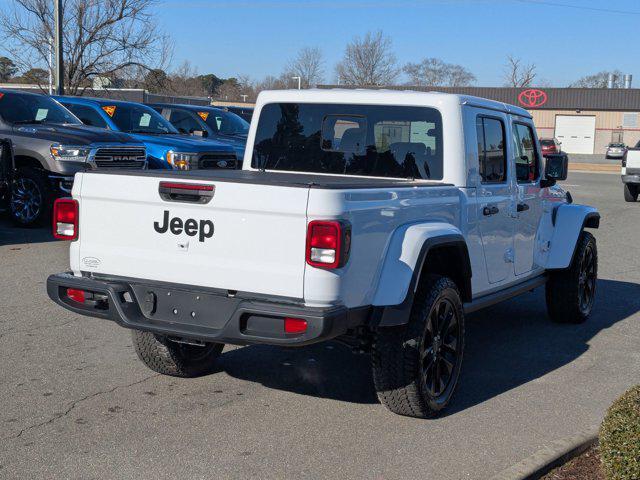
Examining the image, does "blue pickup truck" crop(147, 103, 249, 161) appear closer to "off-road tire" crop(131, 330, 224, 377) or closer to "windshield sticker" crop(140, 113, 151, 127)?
Answer: "windshield sticker" crop(140, 113, 151, 127)

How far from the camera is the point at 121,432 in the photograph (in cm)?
464

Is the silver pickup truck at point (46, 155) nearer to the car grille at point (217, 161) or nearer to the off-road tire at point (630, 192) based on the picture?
the car grille at point (217, 161)

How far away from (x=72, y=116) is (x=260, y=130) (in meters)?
8.11

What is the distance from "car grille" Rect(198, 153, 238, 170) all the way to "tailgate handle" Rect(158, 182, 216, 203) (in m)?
9.19

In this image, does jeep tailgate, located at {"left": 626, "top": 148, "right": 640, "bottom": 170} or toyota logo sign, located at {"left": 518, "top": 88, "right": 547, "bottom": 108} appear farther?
toyota logo sign, located at {"left": 518, "top": 88, "right": 547, "bottom": 108}

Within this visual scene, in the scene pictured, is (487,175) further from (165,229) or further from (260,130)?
(165,229)

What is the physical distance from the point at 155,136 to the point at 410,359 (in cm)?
1065

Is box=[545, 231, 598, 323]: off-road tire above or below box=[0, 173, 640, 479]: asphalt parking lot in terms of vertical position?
above

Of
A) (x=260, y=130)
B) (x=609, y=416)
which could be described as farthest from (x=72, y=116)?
(x=609, y=416)

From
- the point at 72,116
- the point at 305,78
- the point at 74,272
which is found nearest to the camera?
the point at 74,272

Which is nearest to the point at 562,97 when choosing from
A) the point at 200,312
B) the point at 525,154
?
the point at 525,154

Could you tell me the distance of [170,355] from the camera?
550 cm

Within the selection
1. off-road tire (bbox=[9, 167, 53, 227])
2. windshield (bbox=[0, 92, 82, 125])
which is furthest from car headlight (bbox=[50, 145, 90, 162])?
windshield (bbox=[0, 92, 82, 125])

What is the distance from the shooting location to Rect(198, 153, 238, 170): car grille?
541 inches
